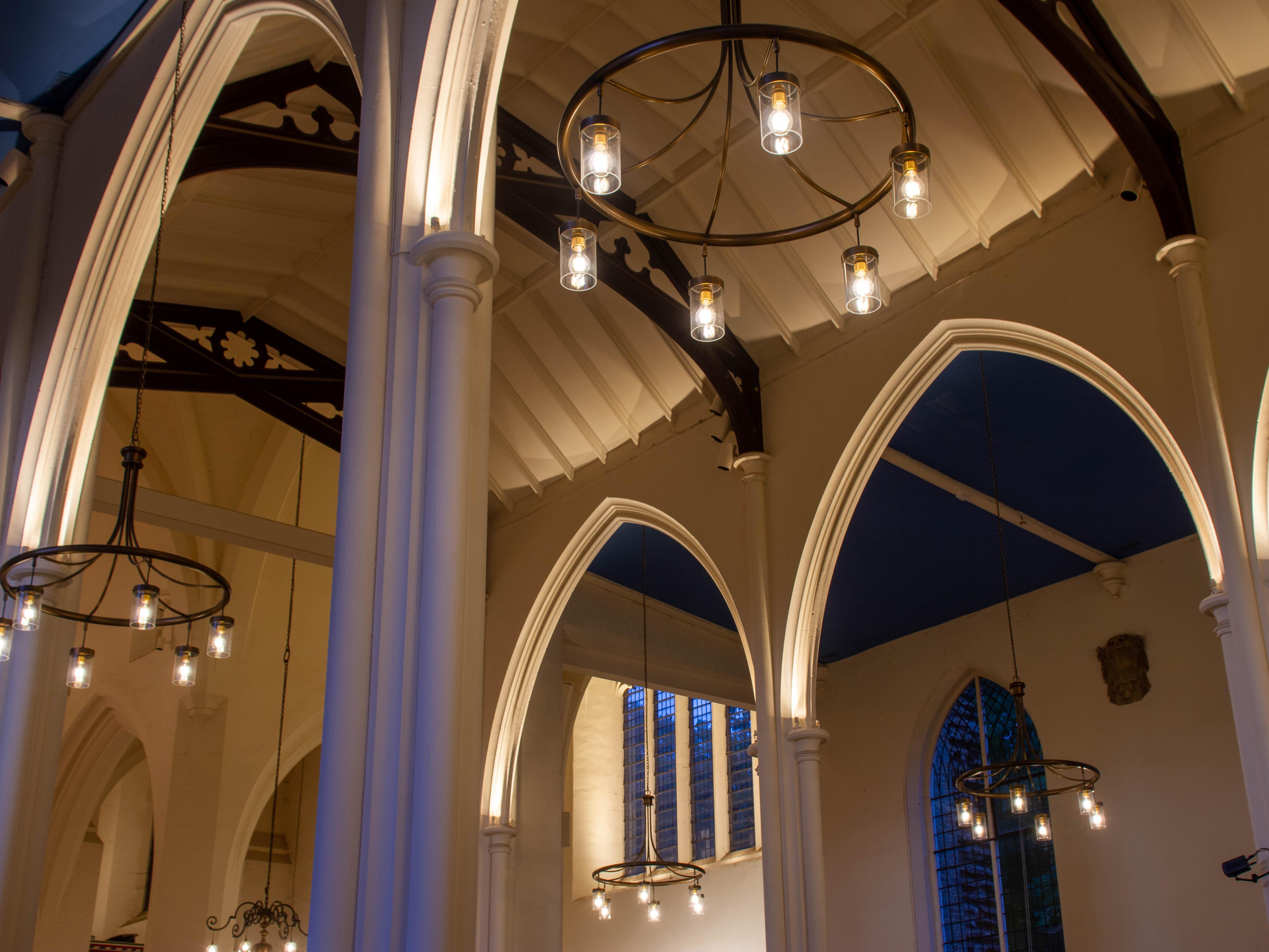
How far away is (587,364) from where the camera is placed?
1195 cm

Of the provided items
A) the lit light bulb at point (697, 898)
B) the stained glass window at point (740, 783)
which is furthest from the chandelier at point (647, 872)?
the stained glass window at point (740, 783)

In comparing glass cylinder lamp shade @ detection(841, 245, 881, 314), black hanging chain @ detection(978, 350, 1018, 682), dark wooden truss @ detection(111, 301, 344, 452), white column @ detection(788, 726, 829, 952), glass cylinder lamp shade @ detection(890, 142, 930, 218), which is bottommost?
white column @ detection(788, 726, 829, 952)

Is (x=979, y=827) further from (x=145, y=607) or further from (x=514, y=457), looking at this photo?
(x=145, y=607)

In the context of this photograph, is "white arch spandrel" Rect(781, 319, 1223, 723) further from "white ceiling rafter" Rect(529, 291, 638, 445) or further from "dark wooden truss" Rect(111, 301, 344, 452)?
"dark wooden truss" Rect(111, 301, 344, 452)

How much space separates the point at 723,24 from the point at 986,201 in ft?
15.6

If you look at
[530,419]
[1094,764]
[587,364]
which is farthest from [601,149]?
[1094,764]

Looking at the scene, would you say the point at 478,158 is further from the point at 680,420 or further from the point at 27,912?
the point at 680,420

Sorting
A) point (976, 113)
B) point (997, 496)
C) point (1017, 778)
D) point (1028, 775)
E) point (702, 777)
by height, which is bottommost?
point (1028, 775)

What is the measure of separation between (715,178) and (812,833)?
5207mm

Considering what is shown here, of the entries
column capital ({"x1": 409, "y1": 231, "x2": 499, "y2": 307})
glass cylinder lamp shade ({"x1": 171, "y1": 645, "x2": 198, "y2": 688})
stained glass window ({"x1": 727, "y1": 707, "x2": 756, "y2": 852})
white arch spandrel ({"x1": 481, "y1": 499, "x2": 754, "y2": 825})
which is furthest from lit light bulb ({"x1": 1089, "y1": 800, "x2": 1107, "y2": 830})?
column capital ({"x1": 409, "y1": 231, "x2": 499, "y2": 307})

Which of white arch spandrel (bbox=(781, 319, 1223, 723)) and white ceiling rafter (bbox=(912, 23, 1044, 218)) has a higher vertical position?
white ceiling rafter (bbox=(912, 23, 1044, 218))

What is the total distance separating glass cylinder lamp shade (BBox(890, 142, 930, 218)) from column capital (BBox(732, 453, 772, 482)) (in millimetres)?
5520

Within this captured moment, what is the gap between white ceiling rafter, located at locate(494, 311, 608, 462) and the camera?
39.7 ft

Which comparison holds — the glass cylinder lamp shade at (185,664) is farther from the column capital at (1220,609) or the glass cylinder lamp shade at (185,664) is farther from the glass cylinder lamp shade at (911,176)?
the column capital at (1220,609)
